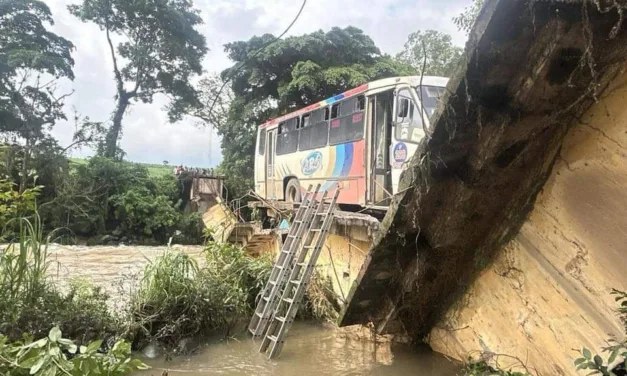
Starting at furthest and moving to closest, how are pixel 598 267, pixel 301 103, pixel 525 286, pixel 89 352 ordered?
pixel 301 103 < pixel 525 286 < pixel 598 267 < pixel 89 352

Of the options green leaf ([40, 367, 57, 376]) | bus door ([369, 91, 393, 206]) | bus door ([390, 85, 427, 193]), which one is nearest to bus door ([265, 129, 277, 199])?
bus door ([369, 91, 393, 206])

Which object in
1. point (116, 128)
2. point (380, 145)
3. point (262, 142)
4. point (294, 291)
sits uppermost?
point (116, 128)

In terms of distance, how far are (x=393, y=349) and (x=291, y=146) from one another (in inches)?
271

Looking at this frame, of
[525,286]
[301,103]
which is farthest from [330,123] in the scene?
[301,103]

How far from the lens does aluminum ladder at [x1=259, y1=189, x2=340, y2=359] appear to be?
16.1 feet

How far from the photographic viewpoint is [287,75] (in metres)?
18.1

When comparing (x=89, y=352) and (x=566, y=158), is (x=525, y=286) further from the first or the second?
(x=89, y=352)

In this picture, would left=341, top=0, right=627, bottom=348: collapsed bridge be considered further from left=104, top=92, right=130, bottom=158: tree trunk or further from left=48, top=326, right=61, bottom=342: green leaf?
left=104, top=92, right=130, bottom=158: tree trunk

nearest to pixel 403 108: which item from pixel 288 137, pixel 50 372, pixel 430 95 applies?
pixel 430 95

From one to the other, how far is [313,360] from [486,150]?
9.88 ft

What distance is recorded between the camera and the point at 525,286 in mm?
3557

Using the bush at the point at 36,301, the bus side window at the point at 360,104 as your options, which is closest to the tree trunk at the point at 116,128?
the bus side window at the point at 360,104

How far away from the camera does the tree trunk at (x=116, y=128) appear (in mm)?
22062

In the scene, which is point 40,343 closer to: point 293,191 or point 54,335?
point 54,335
